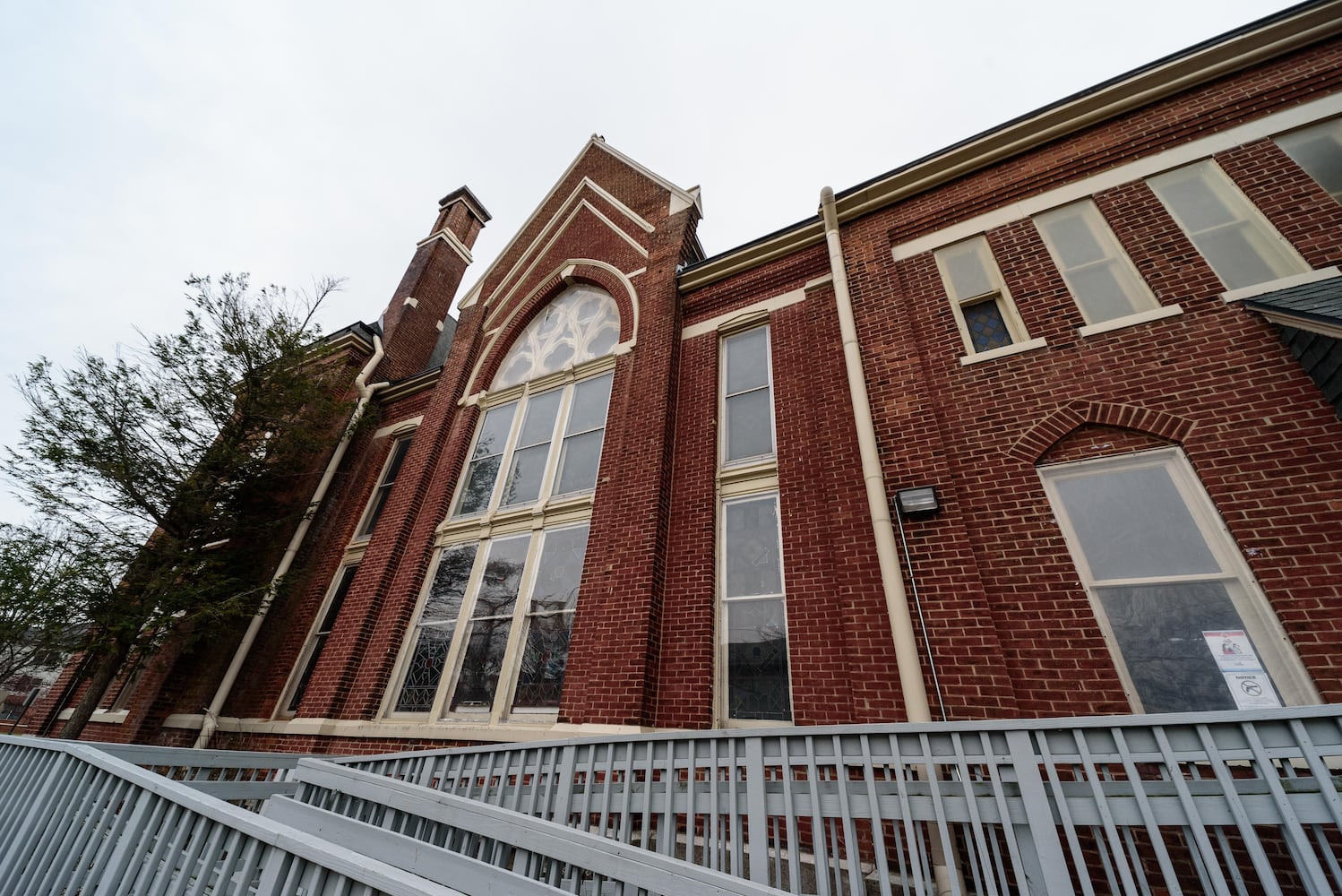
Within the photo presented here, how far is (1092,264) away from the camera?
5.93 m

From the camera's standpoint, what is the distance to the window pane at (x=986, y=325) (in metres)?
6.06

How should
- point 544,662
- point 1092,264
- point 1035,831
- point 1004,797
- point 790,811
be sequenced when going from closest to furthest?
1. point 1035,831
2. point 1004,797
3. point 790,811
4. point 1092,264
5. point 544,662

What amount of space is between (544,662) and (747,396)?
460 cm

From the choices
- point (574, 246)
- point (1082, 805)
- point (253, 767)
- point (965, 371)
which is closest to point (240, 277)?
point (574, 246)

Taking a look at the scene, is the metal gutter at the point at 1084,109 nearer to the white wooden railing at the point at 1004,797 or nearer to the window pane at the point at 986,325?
the window pane at the point at 986,325

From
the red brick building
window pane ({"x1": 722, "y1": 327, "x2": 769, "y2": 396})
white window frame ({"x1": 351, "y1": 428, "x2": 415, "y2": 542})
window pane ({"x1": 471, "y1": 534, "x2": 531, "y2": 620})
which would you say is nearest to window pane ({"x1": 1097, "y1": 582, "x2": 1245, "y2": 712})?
the red brick building

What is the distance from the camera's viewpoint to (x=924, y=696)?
433cm

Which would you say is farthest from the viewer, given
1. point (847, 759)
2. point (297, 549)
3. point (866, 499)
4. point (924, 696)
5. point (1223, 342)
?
point (297, 549)

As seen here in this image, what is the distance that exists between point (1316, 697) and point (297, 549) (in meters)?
13.3

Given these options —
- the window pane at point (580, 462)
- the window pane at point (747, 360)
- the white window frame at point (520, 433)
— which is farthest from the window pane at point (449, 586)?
the window pane at point (747, 360)

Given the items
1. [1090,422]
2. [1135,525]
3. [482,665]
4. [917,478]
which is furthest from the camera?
[482,665]

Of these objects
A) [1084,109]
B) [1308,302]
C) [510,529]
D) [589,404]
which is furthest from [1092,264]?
[510,529]

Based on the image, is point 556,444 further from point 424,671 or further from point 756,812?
point 756,812

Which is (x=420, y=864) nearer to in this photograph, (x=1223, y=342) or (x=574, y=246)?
(x=1223, y=342)
